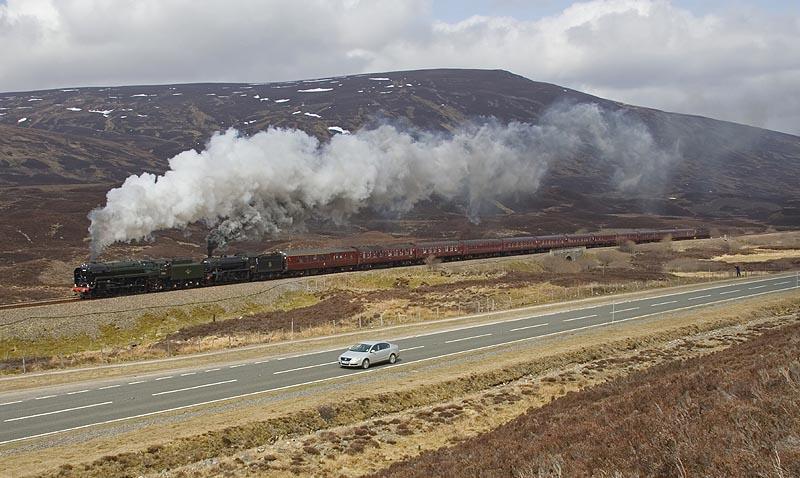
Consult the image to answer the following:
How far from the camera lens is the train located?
51812 mm

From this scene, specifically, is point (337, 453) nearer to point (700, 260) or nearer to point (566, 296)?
point (566, 296)

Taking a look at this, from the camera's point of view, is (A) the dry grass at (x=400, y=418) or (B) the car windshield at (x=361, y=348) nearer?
(A) the dry grass at (x=400, y=418)

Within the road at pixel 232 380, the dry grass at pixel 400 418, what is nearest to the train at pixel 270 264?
the road at pixel 232 380

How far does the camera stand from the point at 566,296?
60.7 m

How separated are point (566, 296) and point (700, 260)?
43.5 meters

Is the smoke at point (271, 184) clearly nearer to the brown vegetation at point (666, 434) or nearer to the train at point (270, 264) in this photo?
the train at point (270, 264)

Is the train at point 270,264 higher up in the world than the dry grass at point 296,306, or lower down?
higher up

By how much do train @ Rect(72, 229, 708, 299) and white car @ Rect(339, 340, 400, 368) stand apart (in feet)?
89.8

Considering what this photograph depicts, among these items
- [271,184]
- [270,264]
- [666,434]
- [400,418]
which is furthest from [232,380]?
[271,184]

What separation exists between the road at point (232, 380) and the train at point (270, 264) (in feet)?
73.3

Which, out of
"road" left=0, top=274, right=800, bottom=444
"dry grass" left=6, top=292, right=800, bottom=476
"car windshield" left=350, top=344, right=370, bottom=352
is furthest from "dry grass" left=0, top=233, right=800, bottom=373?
"dry grass" left=6, top=292, right=800, bottom=476

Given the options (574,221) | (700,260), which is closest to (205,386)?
(700,260)

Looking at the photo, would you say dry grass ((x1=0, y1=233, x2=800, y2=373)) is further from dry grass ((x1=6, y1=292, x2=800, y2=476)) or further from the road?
dry grass ((x1=6, y1=292, x2=800, y2=476))

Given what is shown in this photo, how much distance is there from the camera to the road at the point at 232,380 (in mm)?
25266
